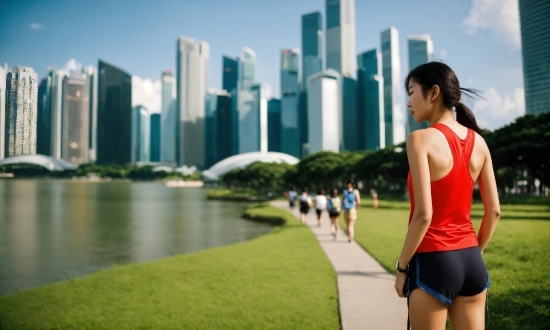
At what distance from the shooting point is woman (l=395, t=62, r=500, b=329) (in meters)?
1.72

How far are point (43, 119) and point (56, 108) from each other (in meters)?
0.46

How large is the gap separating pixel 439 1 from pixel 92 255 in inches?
479

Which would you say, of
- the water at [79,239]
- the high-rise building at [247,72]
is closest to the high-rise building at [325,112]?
the high-rise building at [247,72]

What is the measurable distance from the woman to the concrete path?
7.91 ft

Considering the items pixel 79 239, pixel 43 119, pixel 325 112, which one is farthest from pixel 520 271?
pixel 325 112

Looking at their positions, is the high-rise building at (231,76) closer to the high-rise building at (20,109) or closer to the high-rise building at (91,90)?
the high-rise building at (91,90)

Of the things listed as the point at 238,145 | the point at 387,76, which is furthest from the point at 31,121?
the point at 238,145

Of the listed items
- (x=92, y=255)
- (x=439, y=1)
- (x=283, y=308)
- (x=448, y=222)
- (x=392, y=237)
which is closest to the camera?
(x=448, y=222)

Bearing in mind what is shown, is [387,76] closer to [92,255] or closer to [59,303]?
[59,303]

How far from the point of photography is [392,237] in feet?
35.4

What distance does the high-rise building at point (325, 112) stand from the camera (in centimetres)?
10844

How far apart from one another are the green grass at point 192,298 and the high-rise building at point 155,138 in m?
180

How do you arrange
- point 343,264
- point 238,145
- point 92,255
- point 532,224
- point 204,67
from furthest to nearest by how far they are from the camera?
point 204,67
point 238,145
point 92,255
point 343,264
point 532,224

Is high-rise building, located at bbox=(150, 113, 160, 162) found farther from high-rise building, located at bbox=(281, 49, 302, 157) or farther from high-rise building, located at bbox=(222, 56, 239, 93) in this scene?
high-rise building, located at bbox=(281, 49, 302, 157)
